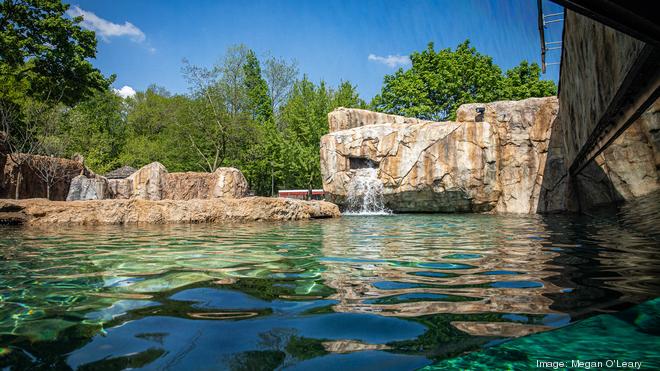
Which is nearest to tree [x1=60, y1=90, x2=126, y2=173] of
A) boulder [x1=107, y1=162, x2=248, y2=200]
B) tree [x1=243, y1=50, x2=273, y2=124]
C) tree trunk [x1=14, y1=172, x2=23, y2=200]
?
tree trunk [x1=14, y1=172, x2=23, y2=200]

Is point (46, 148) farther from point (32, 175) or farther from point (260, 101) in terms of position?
point (260, 101)

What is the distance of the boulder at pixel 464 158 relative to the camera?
15883 mm

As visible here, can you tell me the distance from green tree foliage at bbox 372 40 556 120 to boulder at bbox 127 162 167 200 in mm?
21035

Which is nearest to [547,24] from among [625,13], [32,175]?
[625,13]

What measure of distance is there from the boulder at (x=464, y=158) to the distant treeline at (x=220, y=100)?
30.9 feet

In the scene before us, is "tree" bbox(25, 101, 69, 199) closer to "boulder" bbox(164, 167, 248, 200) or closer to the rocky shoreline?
"boulder" bbox(164, 167, 248, 200)

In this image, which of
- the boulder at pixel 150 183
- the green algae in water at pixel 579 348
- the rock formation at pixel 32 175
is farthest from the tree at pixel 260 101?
the green algae in water at pixel 579 348

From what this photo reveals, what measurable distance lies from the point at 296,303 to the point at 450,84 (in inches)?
1268

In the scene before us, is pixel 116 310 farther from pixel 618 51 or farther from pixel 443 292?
pixel 618 51

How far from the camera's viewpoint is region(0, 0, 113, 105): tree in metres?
18.8

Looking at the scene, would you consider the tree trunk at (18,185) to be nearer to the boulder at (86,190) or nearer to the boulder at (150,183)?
the boulder at (86,190)

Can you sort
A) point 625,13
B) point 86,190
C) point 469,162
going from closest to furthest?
point 625,13 → point 86,190 → point 469,162

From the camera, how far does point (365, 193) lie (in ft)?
62.2

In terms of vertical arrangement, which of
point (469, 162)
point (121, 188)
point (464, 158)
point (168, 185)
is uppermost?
point (464, 158)
